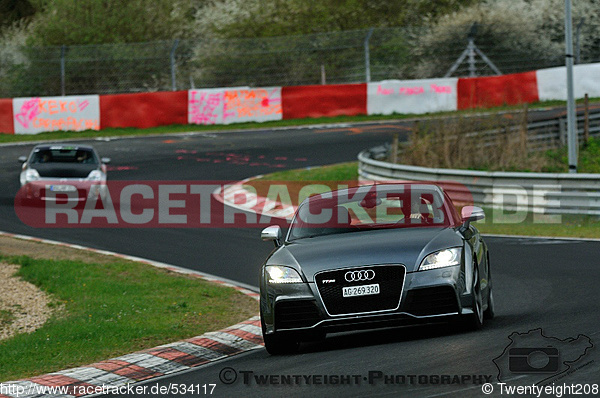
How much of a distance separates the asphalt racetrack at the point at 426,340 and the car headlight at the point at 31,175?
77 centimetres

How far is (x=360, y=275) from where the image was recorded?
351 inches

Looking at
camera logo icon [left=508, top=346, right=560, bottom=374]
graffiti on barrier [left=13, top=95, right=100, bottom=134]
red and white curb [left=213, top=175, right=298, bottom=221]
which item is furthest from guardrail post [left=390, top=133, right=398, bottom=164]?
camera logo icon [left=508, top=346, right=560, bottom=374]

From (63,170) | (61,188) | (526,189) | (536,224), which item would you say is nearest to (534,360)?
(536,224)

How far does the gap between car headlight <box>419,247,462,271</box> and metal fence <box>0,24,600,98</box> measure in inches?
1216

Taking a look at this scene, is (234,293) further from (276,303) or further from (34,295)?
(276,303)

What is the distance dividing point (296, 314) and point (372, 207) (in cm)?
164

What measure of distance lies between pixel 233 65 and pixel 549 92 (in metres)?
12.1

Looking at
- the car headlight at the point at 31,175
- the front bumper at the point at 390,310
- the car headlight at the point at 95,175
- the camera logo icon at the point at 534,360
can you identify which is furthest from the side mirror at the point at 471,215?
the car headlight at the point at 31,175

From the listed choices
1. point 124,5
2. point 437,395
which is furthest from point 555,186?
point 124,5

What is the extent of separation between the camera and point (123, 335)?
34.0ft

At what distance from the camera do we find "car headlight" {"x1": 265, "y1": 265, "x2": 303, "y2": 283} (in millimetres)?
9078

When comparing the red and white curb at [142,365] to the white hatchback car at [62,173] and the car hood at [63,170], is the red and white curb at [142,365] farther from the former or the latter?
the car hood at [63,170]

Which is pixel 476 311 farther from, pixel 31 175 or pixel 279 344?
pixel 31 175

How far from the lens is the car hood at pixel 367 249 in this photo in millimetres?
8930
